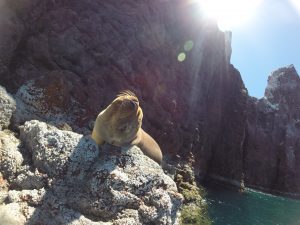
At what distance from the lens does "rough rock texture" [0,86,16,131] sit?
13.7m

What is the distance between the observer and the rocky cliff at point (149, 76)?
62.0 ft

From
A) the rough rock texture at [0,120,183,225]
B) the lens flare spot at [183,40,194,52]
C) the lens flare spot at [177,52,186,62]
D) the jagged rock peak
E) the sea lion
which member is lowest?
the rough rock texture at [0,120,183,225]

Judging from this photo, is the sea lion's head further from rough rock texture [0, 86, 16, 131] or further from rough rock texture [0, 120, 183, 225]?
rough rock texture [0, 86, 16, 131]

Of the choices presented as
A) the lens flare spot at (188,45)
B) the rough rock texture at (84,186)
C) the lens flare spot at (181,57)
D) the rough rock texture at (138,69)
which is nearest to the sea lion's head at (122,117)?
the rough rock texture at (84,186)

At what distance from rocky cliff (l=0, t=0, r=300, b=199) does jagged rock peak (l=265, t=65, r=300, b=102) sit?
8692 mm

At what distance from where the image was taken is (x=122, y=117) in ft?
41.0

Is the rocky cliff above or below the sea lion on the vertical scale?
above

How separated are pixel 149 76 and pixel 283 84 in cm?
4687

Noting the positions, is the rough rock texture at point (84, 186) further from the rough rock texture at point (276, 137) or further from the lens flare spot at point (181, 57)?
the rough rock texture at point (276, 137)

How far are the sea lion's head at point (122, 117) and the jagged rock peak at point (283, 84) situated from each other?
2411 inches

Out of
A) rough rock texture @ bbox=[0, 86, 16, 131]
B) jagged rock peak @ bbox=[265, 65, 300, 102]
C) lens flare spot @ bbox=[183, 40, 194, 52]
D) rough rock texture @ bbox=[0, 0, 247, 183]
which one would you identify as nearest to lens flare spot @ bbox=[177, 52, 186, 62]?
rough rock texture @ bbox=[0, 0, 247, 183]

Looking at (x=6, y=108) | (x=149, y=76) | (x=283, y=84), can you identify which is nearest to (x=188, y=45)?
(x=149, y=76)

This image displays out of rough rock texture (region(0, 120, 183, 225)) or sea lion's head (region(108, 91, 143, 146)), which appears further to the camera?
sea lion's head (region(108, 91, 143, 146))

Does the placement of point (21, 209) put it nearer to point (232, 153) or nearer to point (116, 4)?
point (116, 4)
